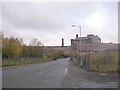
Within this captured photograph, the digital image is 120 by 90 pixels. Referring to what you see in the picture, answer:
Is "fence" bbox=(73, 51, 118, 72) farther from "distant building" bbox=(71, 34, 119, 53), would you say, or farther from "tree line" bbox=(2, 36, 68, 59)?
"distant building" bbox=(71, 34, 119, 53)

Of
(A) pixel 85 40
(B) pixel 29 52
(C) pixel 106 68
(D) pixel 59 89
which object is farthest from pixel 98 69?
(A) pixel 85 40

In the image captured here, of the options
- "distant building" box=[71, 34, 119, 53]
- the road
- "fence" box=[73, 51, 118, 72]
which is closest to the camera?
the road

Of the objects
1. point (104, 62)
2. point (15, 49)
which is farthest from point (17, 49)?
point (104, 62)

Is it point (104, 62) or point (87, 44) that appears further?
point (87, 44)

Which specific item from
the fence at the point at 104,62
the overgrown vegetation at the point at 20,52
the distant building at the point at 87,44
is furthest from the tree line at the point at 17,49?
the fence at the point at 104,62

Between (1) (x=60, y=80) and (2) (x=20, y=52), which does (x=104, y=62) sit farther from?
(2) (x=20, y=52)

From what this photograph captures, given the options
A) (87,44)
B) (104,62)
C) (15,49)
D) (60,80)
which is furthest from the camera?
(87,44)

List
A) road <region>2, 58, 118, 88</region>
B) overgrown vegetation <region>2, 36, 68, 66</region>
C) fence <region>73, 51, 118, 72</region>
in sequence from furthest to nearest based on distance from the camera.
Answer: overgrown vegetation <region>2, 36, 68, 66</region> < fence <region>73, 51, 118, 72</region> < road <region>2, 58, 118, 88</region>

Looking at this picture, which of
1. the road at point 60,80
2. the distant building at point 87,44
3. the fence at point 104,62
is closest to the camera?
the road at point 60,80

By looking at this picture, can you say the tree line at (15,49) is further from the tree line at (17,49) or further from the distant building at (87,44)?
the distant building at (87,44)

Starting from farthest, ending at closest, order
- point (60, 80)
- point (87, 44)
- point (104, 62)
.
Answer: point (87, 44) → point (104, 62) → point (60, 80)

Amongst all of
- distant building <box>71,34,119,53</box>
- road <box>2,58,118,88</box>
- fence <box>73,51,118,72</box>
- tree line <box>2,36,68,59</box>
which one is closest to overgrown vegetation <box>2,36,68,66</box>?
tree line <box>2,36,68,59</box>

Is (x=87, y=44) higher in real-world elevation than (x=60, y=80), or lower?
higher

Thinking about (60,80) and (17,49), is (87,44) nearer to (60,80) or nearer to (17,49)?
(17,49)
